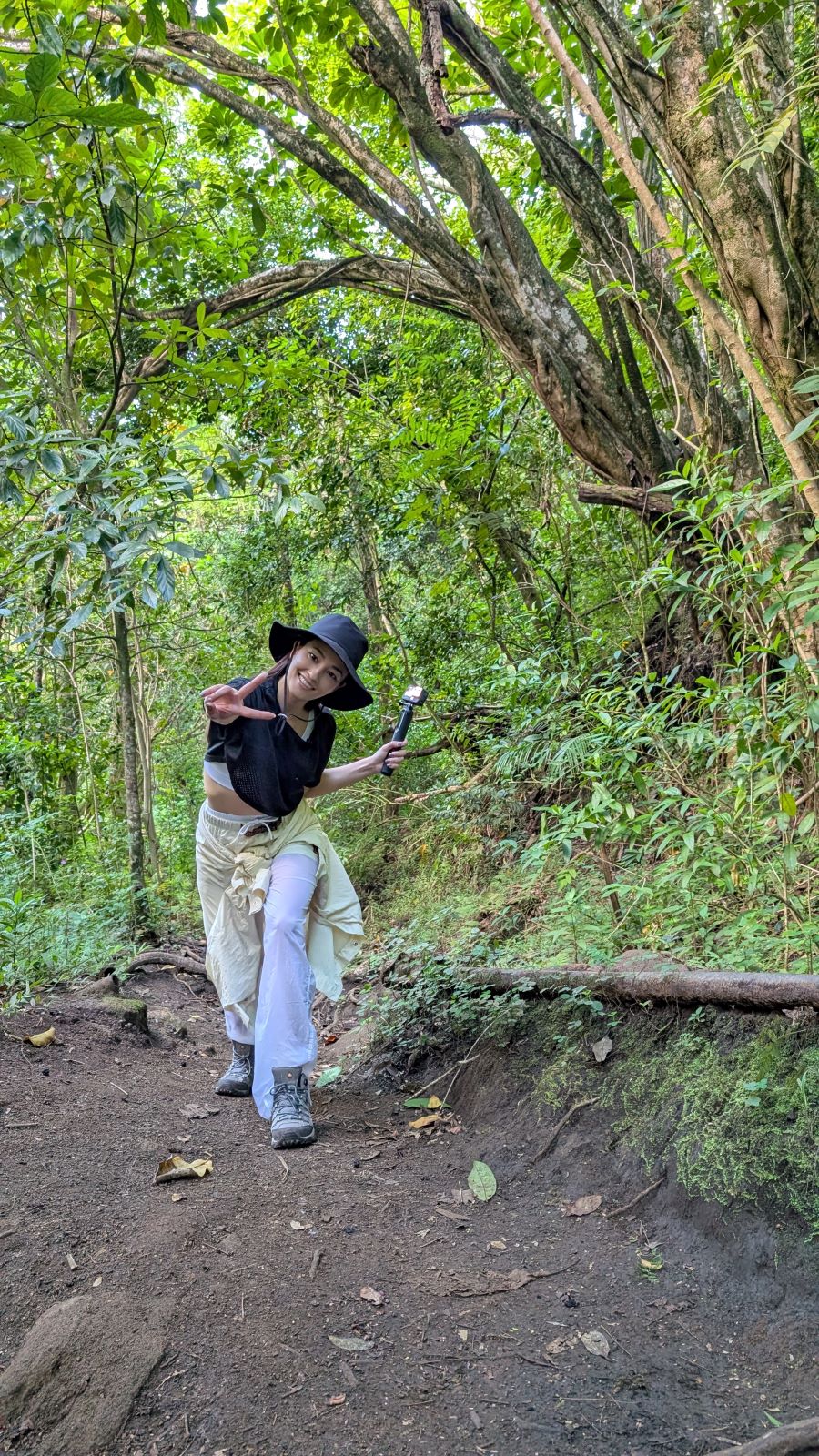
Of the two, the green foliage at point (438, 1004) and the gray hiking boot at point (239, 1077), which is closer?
the green foliage at point (438, 1004)

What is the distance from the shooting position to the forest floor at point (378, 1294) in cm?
175

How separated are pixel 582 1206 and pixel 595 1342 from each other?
0.58m

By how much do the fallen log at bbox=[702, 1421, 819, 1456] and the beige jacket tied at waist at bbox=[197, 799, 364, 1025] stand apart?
2435 mm

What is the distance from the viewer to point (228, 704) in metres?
3.28

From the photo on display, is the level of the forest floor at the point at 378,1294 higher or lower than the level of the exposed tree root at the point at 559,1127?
higher

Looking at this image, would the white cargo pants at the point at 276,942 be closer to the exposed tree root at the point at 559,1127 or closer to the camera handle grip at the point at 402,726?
the camera handle grip at the point at 402,726

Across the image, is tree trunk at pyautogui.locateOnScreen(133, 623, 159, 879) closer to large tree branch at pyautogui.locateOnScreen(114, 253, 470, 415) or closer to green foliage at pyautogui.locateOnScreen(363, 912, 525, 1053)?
large tree branch at pyautogui.locateOnScreen(114, 253, 470, 415)

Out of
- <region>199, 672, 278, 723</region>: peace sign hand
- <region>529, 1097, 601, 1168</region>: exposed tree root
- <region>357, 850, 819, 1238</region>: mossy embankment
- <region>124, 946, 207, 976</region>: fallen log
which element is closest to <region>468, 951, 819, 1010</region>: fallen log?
<region>357, 850, 819, 1238</region>: mossy embankment

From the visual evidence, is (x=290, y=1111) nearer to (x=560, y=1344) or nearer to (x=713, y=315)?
(x=560, y=1344)

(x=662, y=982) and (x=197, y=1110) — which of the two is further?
(x=197, y=1110)

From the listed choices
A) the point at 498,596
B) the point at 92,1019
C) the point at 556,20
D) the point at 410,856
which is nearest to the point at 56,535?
the point at 92,1019

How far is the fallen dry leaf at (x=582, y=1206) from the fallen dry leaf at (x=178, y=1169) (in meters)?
1.06

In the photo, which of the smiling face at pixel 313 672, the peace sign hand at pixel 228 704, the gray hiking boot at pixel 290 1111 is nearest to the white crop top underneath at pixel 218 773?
the peace sign hand at pixel 228 704

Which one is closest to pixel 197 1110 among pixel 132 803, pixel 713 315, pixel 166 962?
pixel 166 962
